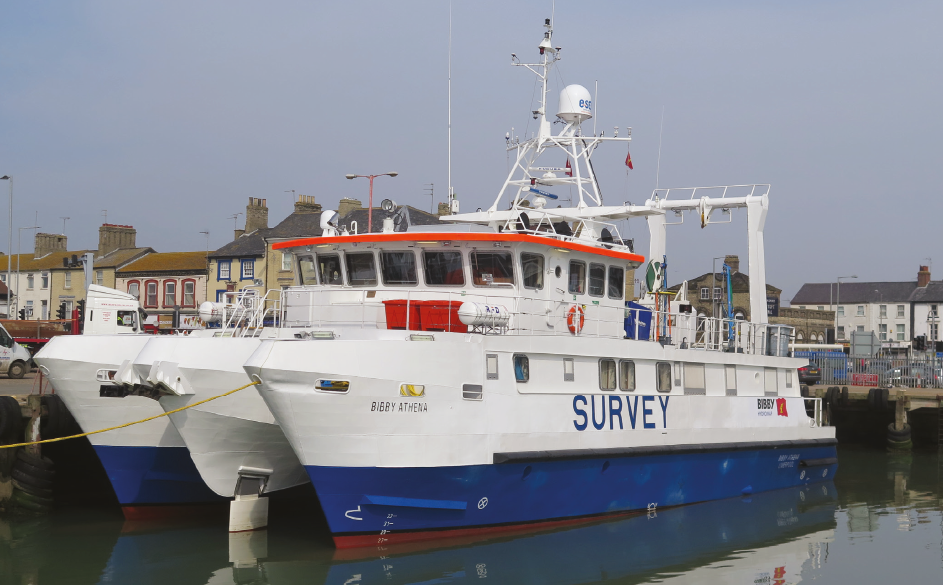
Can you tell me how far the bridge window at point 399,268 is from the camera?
596 inches

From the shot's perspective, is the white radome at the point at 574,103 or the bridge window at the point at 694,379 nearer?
the bridge window at the point at 694,379

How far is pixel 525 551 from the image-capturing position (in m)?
13.7

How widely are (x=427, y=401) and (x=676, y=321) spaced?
6782mm

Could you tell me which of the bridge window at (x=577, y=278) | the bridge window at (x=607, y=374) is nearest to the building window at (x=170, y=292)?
the bridge window at (x=577, y=278)

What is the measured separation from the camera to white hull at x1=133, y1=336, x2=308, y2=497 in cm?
1366

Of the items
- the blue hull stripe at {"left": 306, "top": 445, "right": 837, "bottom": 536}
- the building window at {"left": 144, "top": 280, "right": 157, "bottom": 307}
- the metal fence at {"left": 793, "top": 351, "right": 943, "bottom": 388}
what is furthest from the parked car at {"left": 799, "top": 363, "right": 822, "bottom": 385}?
the building window at {"left": 144, "top": 280, "right": 157, "bottom": 307}

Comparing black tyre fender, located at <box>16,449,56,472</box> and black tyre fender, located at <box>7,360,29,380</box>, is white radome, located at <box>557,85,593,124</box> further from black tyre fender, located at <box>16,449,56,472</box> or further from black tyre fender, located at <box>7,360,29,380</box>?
black tyre fender, located at <box>7,360,29,380</box>

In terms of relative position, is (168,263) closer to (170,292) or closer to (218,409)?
(170,292)

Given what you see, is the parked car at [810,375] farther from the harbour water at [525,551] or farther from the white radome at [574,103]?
the white radome at [574,103]

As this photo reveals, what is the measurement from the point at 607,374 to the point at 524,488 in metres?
2.50

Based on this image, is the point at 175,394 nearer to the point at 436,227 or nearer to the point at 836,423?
the point at 436,227

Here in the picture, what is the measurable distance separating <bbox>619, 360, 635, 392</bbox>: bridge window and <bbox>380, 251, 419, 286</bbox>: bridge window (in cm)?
370

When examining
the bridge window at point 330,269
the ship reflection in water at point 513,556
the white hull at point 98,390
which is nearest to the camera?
the ship reflection in water at point 513,556

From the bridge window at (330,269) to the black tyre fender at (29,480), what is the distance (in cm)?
607
